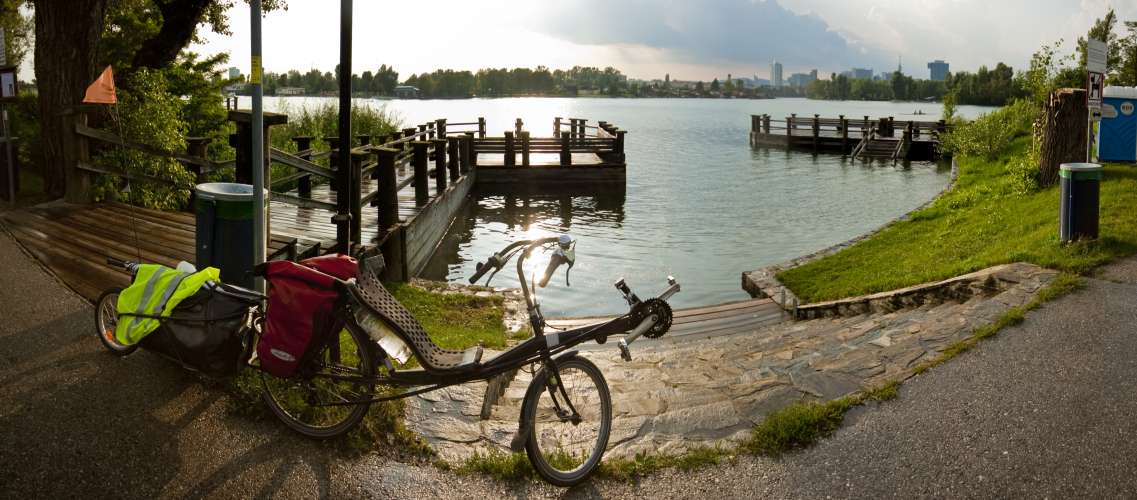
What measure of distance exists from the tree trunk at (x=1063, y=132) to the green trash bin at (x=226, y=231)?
11819 millimetres

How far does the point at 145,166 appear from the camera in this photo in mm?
12383

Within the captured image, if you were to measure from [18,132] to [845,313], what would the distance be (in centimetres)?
1621

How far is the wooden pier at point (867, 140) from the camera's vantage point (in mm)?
42594

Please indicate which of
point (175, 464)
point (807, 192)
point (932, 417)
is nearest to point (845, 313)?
point (932, 417)

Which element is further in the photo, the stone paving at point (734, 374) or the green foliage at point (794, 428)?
the stone paving at point (734, 374)

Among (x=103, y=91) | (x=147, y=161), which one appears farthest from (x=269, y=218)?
(x=103, y=91)

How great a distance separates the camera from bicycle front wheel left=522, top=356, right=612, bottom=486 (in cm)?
451

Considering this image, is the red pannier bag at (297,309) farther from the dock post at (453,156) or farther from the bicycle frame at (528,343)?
the dock post at (453,156)

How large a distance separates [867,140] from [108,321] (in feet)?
144

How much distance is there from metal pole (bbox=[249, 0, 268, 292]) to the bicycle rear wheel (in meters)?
1.22

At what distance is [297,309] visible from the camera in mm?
4527

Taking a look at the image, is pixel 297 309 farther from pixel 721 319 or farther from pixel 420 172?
pixel 420 172

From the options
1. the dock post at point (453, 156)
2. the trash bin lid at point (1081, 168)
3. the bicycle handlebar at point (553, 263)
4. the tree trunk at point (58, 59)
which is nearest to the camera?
the bicycle handlebar at point (553, 263)

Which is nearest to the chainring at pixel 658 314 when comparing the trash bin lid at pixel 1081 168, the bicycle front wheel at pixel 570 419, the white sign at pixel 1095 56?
the bicycle front wheel at pixel 570 419
